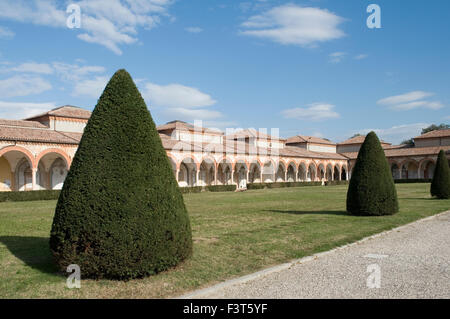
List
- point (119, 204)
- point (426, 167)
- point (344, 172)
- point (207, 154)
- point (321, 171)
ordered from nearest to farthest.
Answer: point (119, 204) < point (207, 154) < point (426, 167) < point (321, 171) < point (344, 172)

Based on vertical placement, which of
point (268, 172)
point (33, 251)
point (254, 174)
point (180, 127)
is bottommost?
point (33, 251)

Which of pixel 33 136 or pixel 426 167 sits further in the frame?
pixel 426 167

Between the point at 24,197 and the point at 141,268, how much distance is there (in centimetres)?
→ 2119

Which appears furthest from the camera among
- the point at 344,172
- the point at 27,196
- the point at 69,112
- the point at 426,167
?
the point at 344,172

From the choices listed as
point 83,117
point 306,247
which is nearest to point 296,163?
point 83,117

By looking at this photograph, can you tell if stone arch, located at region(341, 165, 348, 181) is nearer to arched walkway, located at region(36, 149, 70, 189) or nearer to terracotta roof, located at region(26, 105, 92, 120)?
terracotta roof, located at region(26, 105, 92, 120)

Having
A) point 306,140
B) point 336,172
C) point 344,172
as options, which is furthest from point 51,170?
point 344,172

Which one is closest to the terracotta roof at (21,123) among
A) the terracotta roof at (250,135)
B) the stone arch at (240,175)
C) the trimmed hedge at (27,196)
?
the trimmed hedge at (27,196)

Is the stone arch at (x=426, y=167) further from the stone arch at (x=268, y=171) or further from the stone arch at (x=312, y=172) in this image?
the stone arch at (x=268, y=171)

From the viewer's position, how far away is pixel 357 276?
5035 millimetres

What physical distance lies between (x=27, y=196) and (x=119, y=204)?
21214mm

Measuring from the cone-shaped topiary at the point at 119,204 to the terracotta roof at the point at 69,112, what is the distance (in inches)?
1075

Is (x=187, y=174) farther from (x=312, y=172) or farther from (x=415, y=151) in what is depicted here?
(x=415, y=151)
